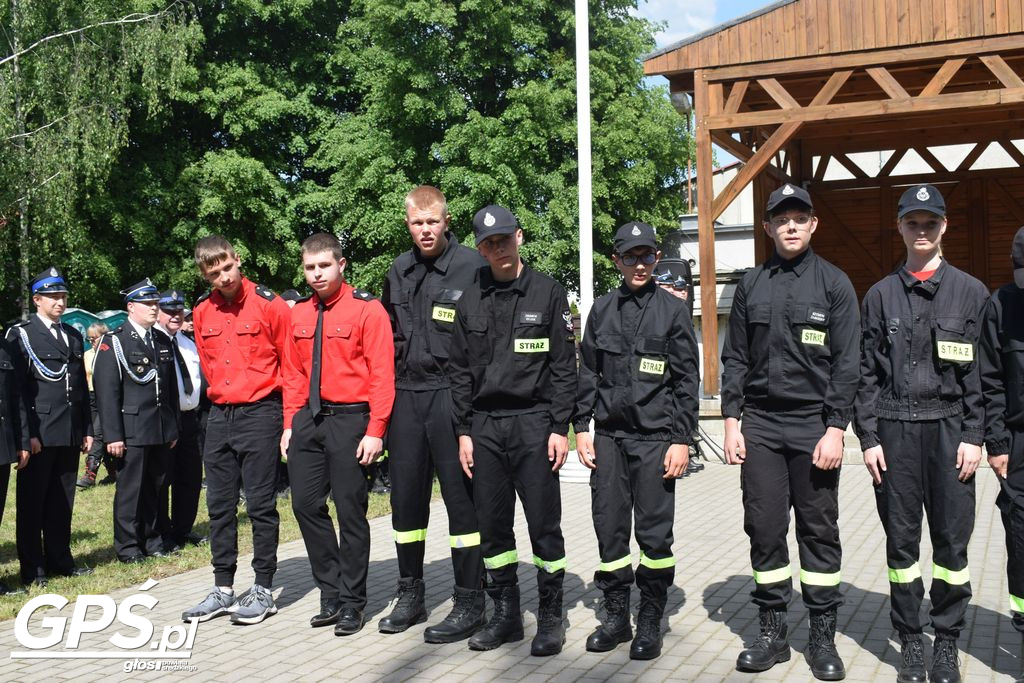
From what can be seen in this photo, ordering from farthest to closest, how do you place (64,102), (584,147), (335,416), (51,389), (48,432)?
1. (64,102)
2. (584,147)
3. (51,389)
4. (48,432)
5. (335,416)

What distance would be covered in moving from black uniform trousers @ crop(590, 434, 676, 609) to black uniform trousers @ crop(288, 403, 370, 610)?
4.66 ft

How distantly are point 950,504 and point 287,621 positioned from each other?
3.73 meters

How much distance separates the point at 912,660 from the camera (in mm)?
4664

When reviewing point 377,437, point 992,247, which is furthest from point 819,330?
point 992,247

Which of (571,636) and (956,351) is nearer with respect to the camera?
(956,351)

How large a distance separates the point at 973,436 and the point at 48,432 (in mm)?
5959

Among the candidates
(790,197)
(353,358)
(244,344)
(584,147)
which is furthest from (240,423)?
(584,147)

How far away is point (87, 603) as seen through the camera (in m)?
6.30

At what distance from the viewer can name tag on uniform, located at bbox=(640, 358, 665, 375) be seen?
521 centimetres

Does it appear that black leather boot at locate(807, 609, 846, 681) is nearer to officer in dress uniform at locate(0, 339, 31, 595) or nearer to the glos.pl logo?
the glos.pl logo

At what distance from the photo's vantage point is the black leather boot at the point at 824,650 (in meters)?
4.70

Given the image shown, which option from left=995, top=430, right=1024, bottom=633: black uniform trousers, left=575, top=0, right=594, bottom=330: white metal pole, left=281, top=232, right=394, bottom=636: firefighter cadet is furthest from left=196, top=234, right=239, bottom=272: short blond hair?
left=575, top=0, right=594, bottom=330: white metal pole

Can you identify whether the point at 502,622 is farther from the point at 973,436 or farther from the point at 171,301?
the point at 171,301

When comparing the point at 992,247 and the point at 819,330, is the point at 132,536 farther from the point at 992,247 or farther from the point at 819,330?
the point at 992,247
